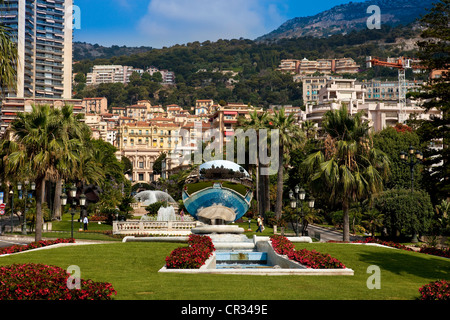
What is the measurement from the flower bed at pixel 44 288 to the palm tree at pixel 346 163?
20.0 m

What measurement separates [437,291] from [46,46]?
553 feet

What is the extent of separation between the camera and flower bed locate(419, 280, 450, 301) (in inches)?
485

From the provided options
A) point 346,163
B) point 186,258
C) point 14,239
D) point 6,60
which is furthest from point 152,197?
point 6,60

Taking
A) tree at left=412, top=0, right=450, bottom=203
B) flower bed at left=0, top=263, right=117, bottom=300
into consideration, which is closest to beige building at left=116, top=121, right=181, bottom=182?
tree at left=412, top=0, right=450, bottom=203

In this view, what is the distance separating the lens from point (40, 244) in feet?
83.7

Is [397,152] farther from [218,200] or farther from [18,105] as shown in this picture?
[18,105]

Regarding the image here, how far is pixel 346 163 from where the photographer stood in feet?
102

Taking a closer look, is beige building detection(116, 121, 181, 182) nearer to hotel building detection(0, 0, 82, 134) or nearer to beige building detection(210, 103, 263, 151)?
hotel building detection(0, 0, 82, 134)

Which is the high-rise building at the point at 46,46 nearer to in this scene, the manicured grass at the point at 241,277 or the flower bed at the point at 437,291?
the manicured grass at the point at 241,277

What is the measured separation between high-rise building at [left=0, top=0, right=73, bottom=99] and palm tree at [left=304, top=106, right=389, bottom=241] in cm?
13802
